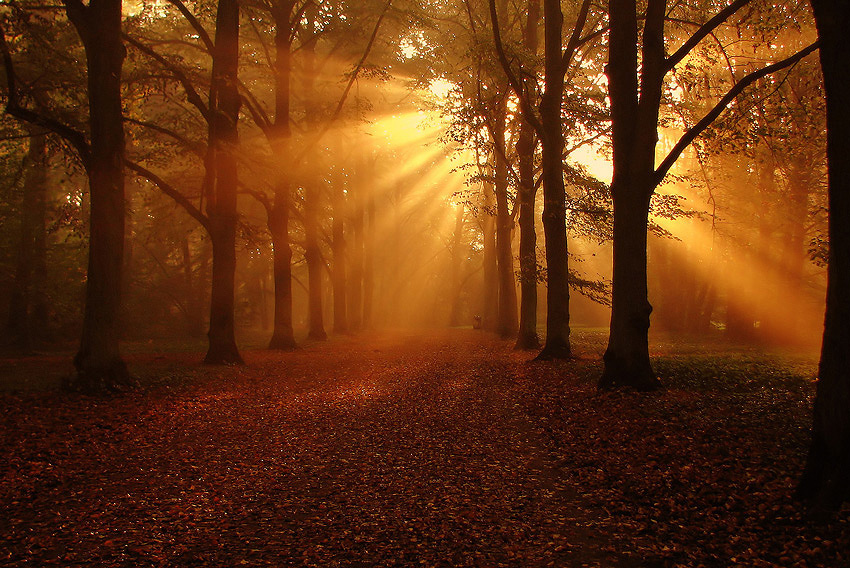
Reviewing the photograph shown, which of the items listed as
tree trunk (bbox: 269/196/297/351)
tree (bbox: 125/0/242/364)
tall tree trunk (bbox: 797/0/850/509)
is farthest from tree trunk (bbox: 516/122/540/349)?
tall tree trunk (bbox: 797/0/850/509)

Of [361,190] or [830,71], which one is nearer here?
[830,71]

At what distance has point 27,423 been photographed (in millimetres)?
8047

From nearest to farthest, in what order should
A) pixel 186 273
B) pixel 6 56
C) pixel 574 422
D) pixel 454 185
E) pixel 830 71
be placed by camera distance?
pixel 830 71
pixel 574 422
pixel 6 56
pixel 186 273
pixel 454 185

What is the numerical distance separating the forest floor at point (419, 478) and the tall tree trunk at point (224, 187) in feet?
16.7

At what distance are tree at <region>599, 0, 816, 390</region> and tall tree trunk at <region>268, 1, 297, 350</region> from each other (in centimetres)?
1286

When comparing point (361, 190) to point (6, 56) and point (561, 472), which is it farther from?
point (561, 472)

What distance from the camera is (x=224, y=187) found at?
55.0 ft

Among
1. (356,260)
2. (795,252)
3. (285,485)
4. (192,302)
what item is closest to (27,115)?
(285,485)

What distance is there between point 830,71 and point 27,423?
421 inches

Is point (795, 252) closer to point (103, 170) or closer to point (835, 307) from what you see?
point (835, 307)

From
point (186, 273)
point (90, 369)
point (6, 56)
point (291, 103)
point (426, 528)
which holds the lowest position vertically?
point (426, 528)

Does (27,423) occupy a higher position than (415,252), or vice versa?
(415,252)

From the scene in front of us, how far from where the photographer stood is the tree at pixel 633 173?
33.6ft

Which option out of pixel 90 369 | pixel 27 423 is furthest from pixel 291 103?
pixel 27 423
